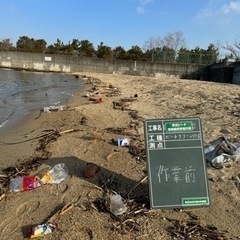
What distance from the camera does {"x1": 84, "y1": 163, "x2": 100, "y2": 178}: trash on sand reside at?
446cm

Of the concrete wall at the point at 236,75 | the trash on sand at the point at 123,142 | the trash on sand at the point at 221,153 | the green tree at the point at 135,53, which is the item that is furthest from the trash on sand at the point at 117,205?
the green tree at the point at 135,53

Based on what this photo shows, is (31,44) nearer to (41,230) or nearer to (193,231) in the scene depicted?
(41,230)

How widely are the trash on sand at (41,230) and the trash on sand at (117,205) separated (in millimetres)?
716

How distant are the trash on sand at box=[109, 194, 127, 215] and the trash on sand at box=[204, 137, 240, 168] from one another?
1881 millimetres

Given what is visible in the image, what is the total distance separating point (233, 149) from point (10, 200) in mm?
3462

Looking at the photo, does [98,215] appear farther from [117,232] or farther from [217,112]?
[217,112]

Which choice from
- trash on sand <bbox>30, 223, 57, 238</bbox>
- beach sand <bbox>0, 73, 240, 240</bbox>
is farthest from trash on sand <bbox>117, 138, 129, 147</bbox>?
trash on sand <bbox>30, 223, 57, 238</bbox>

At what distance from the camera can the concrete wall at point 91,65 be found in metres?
35.6

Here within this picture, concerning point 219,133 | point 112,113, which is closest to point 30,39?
point 112,113

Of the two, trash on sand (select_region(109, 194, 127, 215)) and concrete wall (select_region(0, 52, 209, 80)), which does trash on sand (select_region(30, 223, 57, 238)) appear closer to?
trash on sand (select_region(109, 194, 127, 215))

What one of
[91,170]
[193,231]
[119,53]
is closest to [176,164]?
[193,231]

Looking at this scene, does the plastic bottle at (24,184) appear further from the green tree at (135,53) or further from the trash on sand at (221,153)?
the green tree at (135,53)

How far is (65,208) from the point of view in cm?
355

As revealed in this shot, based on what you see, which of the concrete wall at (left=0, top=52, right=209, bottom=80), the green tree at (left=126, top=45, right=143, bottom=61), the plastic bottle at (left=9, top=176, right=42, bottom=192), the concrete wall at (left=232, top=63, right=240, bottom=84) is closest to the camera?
the plastic bottle at (left=9, top=176, right=42, bottom=192)
